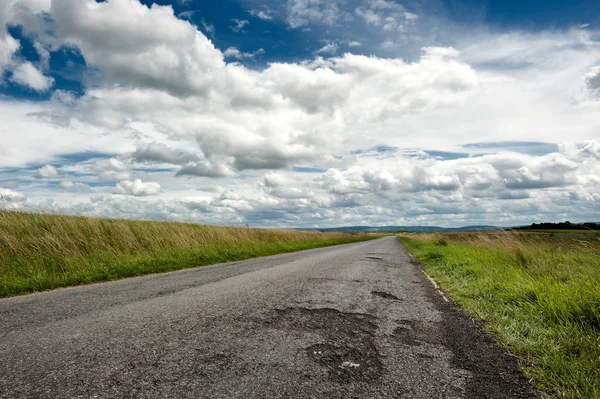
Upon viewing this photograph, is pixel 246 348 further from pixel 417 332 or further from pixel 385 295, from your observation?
pixel 385 295

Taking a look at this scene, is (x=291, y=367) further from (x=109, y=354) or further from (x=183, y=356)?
(x=109, y=354)

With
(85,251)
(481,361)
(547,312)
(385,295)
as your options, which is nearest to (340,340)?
(481,361)

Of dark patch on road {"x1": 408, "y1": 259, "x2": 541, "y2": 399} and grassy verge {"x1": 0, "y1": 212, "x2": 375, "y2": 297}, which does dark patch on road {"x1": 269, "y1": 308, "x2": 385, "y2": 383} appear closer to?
dark patch on road {"x1": 408, "y1": 259, "x2": 541, "y2": 399}

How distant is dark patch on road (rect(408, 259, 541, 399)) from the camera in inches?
109

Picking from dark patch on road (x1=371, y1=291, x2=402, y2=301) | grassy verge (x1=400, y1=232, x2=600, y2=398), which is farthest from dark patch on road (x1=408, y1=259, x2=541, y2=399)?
dark patch on road (x1=371, y1=291, x2=402, y2=301)

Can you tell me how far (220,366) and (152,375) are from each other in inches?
20.6

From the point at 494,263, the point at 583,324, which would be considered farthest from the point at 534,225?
the point at 583,324

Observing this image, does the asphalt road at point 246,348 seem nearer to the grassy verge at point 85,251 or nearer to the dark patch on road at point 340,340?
the dark patch on road at point 340,340

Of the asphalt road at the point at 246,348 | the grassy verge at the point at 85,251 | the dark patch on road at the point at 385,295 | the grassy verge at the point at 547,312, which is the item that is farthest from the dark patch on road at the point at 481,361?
the grassy verge at the point at 85,251

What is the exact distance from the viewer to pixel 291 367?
296cm

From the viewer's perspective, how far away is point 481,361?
3373 mm

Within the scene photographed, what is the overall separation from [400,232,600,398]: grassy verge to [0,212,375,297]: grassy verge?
799 centimetres

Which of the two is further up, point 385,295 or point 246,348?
point 246,348

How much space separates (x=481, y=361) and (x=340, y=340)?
1362 mm
